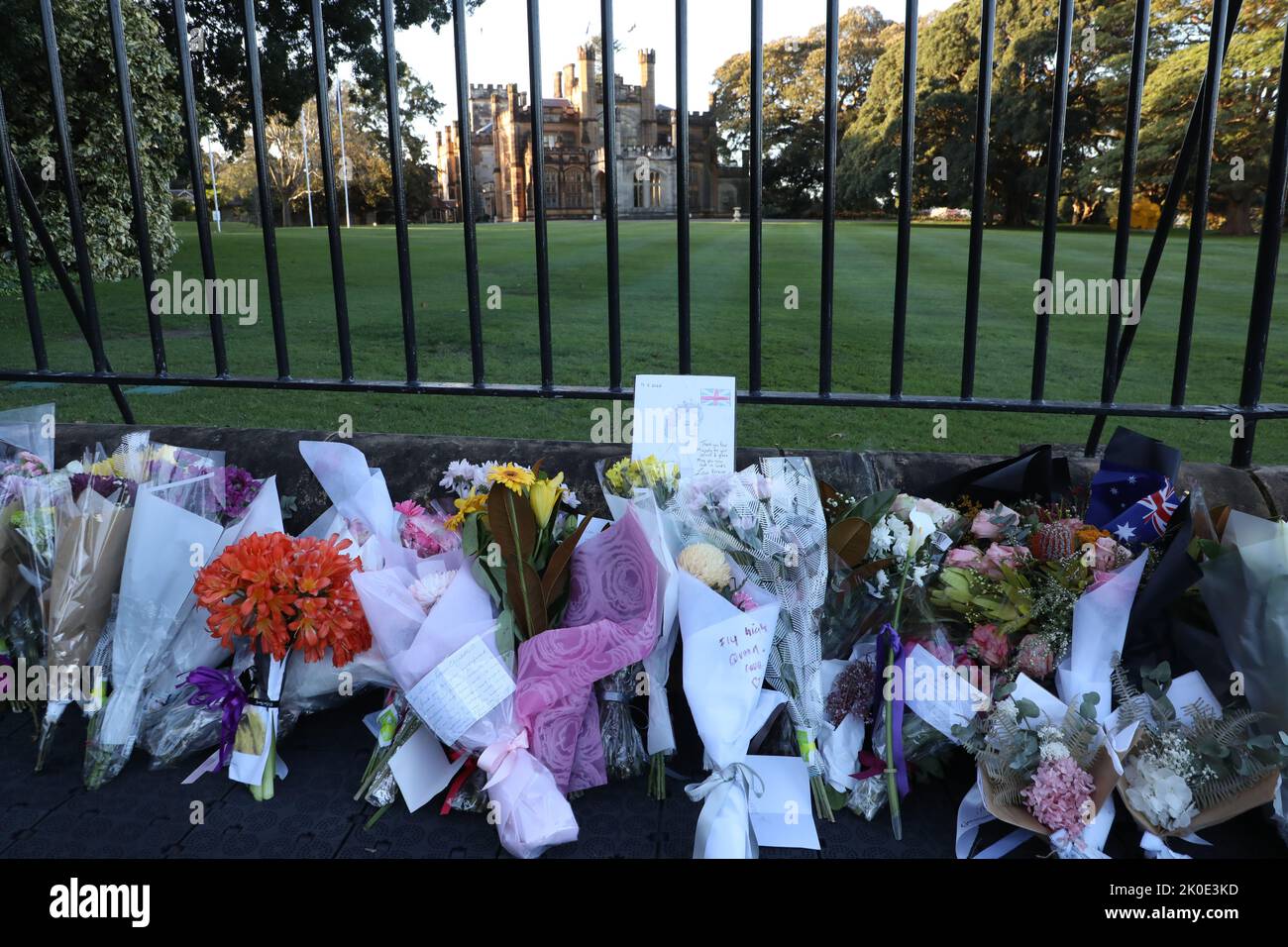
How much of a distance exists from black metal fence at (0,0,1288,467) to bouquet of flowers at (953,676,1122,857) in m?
1.10

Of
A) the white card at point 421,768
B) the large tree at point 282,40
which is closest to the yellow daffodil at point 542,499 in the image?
the white card at point 421,768

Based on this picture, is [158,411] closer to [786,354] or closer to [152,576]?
[152,576]

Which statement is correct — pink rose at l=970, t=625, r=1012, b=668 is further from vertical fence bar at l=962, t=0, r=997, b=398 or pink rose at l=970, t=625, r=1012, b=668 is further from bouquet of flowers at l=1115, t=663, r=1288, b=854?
vertical fence bar at l=962, t=0, r=997, b=398

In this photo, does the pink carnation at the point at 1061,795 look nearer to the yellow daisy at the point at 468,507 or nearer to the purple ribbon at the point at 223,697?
the yellow daisy at the point at 468,507

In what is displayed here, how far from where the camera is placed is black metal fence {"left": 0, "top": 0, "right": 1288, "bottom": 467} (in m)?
2.52

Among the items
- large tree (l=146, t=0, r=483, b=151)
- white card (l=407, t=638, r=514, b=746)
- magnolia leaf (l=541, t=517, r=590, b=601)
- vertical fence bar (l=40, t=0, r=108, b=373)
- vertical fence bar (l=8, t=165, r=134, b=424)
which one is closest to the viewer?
white card (l=407, t=638, r=514, b=746)

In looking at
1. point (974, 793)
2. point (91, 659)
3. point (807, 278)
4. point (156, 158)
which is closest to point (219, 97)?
point (156, 158)

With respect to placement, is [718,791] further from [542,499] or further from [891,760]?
[542,499]

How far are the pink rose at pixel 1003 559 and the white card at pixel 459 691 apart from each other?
3.98ft

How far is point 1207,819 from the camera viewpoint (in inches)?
69.8

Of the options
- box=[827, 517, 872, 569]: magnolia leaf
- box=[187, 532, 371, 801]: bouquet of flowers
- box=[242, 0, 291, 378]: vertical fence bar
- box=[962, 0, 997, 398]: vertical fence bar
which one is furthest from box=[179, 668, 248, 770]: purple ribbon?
box=[962, 0, 997, 398]: vertical fence bar

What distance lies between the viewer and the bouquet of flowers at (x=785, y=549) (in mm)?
2082

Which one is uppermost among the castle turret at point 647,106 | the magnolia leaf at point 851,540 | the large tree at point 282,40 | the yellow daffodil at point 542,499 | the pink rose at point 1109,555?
the castle turret at point 647,106

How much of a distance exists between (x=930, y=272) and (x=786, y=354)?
334 inches
